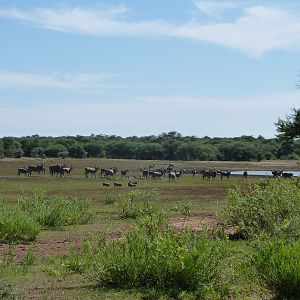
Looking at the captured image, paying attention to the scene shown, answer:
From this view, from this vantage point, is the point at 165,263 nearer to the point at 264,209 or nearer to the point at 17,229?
the point at 264,209

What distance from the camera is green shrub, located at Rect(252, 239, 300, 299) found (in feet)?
25.8

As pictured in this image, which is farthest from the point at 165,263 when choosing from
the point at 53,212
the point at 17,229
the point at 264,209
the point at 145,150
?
the point at 145,150

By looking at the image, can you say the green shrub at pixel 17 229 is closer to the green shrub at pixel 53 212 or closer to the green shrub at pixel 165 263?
the green shrub at pixel 53 212

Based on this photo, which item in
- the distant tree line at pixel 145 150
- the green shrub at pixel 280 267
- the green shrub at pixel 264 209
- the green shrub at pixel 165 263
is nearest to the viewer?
the green shrub at pixel 280 267

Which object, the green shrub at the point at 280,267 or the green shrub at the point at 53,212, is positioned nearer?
the green shrub at the point at 280,267

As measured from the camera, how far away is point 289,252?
7.91 metres

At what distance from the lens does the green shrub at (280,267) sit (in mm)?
7879

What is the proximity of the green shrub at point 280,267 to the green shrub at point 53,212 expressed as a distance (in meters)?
10.1

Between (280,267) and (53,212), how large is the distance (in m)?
10.8

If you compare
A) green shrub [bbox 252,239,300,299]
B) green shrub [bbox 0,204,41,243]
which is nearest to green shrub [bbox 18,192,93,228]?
green shrub [bbox 0,204,41,243]

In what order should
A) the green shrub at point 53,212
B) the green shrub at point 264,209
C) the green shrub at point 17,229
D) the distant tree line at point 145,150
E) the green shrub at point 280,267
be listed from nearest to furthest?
the green shrub at point 280,267
the green shrub at point 264,209
the green shrub at point 17,229
the green shrub at point 53,212
the distant tree line at point 145,150

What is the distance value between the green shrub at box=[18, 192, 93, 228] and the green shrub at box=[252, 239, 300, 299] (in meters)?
10.1

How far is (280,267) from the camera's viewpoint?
7.88m

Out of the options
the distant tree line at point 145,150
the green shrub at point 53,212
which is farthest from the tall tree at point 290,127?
the distant tree line at point 145,150
